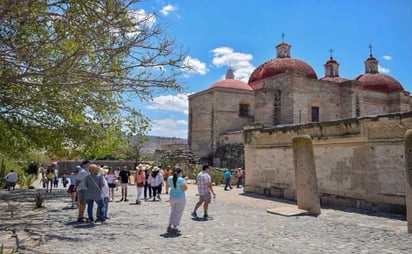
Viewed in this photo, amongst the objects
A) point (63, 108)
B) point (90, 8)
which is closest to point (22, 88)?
point (63, 108)

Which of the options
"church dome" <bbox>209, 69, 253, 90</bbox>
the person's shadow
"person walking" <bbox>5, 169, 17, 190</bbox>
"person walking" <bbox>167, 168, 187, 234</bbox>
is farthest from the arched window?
the person's shadow

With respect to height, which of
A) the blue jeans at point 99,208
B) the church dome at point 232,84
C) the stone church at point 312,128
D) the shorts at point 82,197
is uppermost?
the church dome at point 232,84

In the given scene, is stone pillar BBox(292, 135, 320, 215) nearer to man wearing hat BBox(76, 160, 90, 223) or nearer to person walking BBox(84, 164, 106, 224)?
person walking BBox(84, 164, 106, 224)

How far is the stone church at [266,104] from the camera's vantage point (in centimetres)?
3022

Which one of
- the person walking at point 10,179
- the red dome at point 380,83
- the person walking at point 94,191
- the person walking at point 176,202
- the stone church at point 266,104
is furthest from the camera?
the red dome at point 380,83

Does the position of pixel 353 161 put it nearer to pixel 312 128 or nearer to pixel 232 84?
pixel 312 128

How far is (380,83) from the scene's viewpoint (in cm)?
3781

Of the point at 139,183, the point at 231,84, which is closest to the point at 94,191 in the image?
the point at 139,183

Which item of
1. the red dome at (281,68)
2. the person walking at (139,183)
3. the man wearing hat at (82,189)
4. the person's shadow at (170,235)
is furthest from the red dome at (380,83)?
the person's shadow at (170,235)

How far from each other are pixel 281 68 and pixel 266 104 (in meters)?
4.74

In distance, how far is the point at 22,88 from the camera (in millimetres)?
8297

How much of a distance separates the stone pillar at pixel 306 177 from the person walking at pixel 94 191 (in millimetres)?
5986

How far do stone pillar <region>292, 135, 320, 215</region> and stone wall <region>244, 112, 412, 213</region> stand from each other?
80.9 inches

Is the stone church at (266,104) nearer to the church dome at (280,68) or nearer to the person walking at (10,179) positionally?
the church dome at (280,68)
